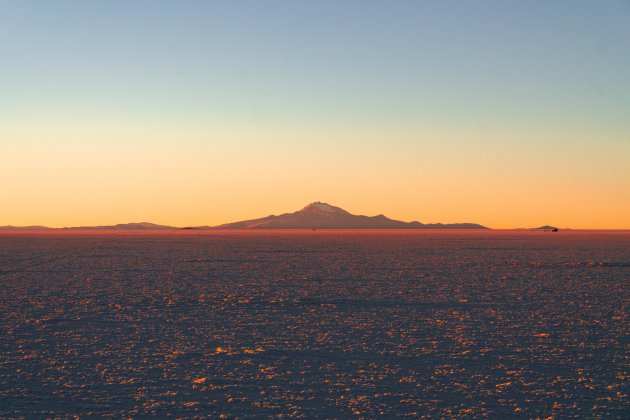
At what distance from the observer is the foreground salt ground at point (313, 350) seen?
6.38 metres

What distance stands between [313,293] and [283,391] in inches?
345

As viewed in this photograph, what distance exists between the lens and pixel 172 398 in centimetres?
652

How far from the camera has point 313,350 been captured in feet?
29.0

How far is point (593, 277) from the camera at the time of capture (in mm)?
20141

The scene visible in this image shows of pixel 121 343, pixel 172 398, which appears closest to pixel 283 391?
pixel 172 398

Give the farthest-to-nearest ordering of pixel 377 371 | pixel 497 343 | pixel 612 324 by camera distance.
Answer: pixel 612 324, pixel 497 343, pixel 377 371

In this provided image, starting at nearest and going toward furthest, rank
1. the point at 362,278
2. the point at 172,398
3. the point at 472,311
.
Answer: the point at 172,398 → the point at 472,311 → the point at 362,278

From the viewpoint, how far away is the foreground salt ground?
20.9ft

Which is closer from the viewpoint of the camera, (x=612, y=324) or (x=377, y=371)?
(x=377, y=371)

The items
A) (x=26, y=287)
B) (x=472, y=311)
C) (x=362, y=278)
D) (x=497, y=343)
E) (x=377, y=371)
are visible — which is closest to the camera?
(x=377, y=371)

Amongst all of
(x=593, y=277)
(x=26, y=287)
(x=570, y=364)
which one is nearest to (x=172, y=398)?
(x=570, y=364)

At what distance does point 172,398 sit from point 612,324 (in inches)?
322

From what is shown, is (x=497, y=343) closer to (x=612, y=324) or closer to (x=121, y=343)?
(x=612, y=324)

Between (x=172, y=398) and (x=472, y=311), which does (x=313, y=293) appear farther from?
(x=172, y=398)
